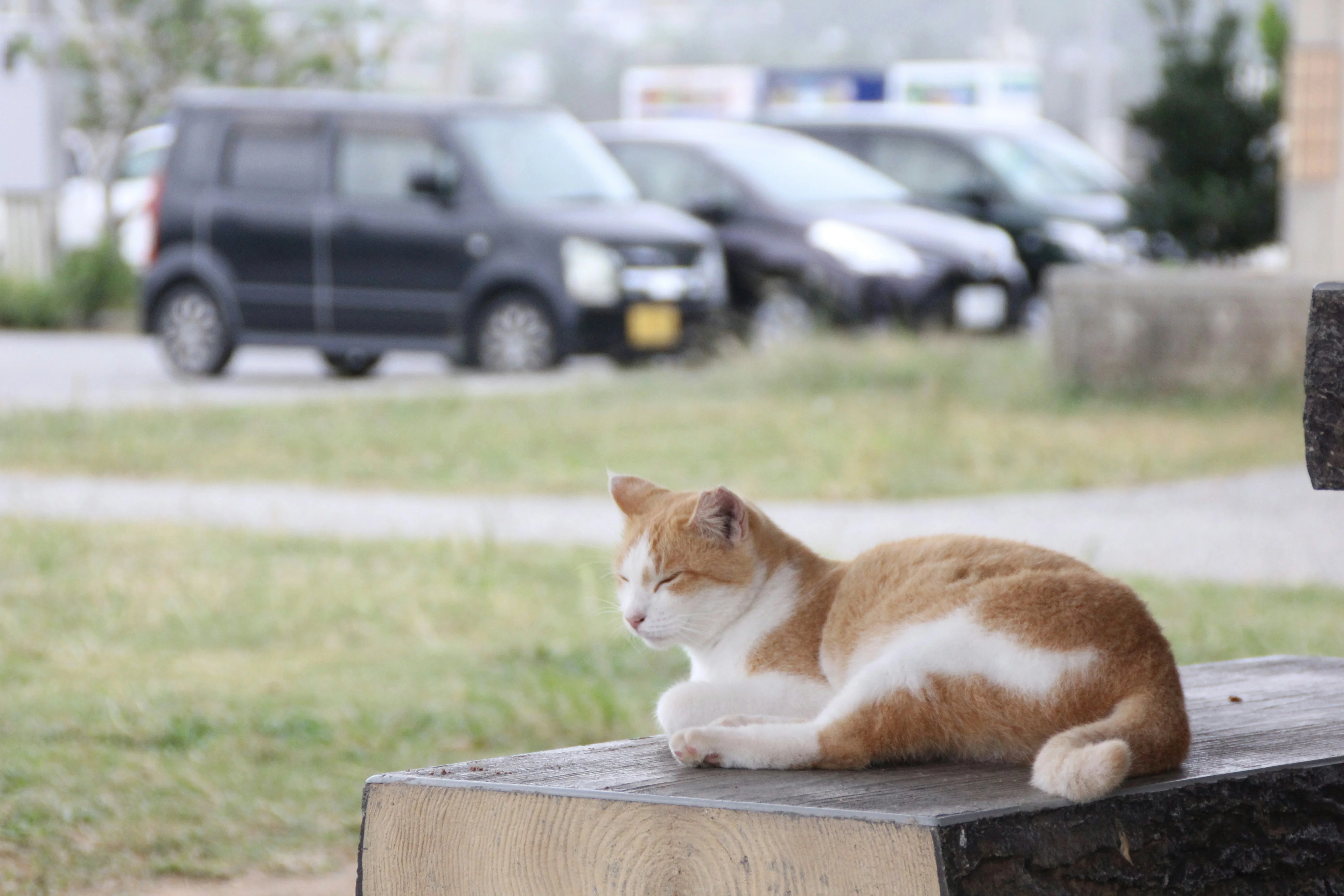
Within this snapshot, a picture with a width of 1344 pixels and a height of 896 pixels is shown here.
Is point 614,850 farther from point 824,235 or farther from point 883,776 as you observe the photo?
point 824,235

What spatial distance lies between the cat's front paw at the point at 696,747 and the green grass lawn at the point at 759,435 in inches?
215

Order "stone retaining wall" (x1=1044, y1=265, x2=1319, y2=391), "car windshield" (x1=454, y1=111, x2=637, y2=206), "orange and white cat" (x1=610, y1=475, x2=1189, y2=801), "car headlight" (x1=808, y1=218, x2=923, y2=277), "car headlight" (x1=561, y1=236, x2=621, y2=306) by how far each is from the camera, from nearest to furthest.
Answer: "orange and white cat" (x1=610, y1=475, x2=1189, y2=801) → "stone retaining wall" (x1=1044, y1=265, x2=1319, y2=391) → "car headlight" (x1=561, y1=236, x2=621, y2=306) → "car windshield" (x1=454, y1=111, x2=637, y2=206) → "car headlight" (x1=808, y1=218, x2=923, y2=277)

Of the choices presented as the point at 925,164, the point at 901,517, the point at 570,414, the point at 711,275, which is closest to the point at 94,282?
the point at 711,275

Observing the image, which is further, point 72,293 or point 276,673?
point 72,293

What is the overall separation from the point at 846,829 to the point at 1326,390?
0.65m

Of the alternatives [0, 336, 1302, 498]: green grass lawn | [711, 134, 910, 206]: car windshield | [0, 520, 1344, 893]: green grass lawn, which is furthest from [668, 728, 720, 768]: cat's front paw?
[711, 134, 910, 206]: car windshield

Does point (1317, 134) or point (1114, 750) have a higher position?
point (1114, 750)

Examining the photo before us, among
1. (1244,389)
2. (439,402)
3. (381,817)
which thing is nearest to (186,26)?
(439,402)

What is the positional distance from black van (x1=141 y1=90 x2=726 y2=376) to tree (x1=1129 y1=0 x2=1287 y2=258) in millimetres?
3407

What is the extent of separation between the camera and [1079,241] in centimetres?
1363

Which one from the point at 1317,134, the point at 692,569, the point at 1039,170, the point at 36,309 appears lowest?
the point at 36,309

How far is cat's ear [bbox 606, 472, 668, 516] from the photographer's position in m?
2.23

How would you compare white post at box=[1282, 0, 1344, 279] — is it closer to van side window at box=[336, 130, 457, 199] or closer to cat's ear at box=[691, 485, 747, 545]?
van side window at box=[336, 130, 457, 199]

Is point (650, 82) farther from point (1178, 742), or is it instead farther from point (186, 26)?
point (1178, 742)
